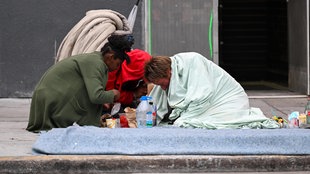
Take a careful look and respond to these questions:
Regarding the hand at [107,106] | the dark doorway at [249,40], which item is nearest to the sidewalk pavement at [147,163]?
the hand at [107,106]

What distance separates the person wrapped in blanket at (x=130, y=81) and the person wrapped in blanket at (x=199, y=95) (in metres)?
0.77

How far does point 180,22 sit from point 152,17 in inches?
17.6

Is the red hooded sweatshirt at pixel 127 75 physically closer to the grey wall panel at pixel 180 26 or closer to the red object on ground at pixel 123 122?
the red object on ground at pixel 123 122

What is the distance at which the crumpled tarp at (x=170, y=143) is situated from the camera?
6.41 m

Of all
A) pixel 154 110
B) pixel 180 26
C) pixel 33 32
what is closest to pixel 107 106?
pixel 154 110

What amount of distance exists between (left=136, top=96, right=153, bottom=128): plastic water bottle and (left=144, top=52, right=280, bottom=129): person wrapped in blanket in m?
0.22

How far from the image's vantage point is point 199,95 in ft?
24.3

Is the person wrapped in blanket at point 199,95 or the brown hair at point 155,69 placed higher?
the brown hair at point 155,69

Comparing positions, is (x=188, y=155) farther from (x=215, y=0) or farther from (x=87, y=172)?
(x=215, y=0)

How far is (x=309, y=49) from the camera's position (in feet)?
39.4

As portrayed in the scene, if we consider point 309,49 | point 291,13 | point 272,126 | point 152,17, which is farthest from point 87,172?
point 291,13

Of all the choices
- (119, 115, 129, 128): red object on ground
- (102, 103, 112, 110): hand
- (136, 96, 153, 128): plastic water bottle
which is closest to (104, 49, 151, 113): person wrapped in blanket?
(102, 103, 112, 110): hand

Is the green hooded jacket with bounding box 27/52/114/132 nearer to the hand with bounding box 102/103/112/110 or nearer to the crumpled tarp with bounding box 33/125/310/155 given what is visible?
the hand with bounding box 102/103/112/110

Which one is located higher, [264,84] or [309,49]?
[309,49]
